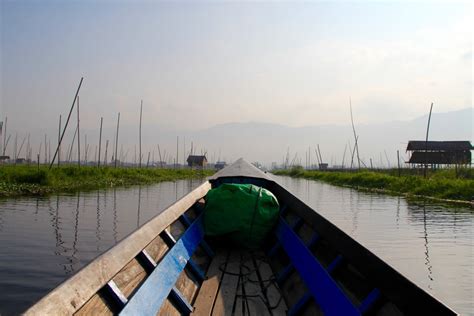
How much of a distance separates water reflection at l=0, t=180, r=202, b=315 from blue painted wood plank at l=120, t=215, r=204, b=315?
1737mm

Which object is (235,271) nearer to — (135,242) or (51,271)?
(135,242)

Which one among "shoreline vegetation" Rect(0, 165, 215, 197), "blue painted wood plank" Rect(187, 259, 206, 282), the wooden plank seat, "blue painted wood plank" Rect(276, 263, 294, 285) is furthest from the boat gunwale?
"shoreline vegetation" Rect(0, 165, 215, 197)

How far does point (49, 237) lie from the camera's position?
6863 millimetres

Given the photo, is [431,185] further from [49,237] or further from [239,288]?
[239,288]

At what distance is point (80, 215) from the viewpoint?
9312mm

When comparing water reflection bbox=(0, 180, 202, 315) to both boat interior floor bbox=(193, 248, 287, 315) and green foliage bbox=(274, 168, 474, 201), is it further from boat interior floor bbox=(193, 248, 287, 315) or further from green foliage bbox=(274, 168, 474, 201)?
green foliage bbox=(274, 168, 474, 201)

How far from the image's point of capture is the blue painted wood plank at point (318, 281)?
2.18 m

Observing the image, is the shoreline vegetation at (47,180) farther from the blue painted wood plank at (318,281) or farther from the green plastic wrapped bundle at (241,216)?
the blue painted wood plank at (318,281)

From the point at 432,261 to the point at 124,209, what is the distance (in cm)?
791

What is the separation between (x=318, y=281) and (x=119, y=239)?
5105mm

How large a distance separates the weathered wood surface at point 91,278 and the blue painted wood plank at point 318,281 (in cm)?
118

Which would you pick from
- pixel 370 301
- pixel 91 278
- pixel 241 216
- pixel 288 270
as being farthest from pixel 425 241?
pixel 91 278

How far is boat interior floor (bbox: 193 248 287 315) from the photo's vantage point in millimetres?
2861

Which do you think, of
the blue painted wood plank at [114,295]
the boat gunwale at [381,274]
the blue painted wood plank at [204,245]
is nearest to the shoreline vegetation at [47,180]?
the blue painted wood plank at [204,245]
